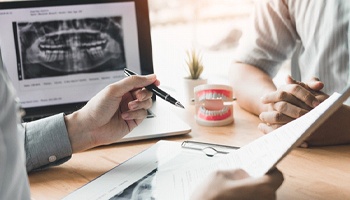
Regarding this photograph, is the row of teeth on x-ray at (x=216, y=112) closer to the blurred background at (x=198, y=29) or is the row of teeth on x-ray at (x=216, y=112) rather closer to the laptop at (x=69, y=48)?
the laptop at (x=69, y=48)

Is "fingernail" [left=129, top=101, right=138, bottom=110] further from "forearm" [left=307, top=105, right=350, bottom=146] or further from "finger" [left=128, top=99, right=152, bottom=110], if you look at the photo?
Result: "forearm" [left=307, top=105, right=350, bottom=146]

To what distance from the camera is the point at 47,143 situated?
3.19ft

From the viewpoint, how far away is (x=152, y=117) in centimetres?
121

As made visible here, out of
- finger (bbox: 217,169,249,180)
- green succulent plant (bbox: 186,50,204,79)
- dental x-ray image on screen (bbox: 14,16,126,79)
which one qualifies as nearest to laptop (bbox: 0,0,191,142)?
dental x-ray image on screen (bbox: 14,16,126,79)

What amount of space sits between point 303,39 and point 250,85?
30cm

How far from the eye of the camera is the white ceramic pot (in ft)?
4.45

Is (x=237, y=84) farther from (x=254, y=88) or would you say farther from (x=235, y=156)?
(x=235, y=156)

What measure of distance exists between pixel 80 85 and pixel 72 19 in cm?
20

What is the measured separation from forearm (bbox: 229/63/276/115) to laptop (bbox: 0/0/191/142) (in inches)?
9.0

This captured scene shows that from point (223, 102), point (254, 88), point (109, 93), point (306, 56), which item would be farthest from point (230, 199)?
point (306, 56)

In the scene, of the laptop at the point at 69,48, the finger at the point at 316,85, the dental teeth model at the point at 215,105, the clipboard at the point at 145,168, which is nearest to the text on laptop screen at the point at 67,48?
→ the laptop at the point at 69,48

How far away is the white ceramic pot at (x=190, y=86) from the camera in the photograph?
1.36 m

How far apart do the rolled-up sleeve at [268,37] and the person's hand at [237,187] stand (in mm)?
899

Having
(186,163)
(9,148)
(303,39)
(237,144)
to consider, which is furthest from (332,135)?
(9,148)
